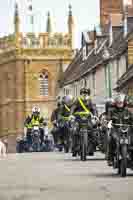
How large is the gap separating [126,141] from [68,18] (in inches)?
4197

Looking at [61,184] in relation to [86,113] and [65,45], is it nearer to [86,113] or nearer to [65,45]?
[86,113]

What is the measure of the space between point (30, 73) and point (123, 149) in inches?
3883

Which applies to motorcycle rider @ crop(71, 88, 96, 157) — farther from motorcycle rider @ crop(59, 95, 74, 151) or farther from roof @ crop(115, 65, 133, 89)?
roof @ crop(115, 65, 133, 89)

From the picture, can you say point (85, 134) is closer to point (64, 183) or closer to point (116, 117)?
point (116, 117)

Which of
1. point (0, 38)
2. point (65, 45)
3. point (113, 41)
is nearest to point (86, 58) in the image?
point (113, 41)

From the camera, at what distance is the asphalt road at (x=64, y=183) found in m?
14.4

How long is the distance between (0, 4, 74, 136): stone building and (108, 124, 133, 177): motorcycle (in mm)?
95267

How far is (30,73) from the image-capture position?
117250 mm

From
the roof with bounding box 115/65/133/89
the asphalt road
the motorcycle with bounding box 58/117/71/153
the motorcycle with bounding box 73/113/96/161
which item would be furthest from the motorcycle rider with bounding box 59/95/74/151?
the roof with bounding box 115/65/133/89

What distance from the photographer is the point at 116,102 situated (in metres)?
19.6

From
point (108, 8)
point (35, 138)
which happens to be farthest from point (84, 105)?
point (108, 8)

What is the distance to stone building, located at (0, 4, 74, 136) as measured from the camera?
116 meters

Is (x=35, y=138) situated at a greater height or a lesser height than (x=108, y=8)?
lesser

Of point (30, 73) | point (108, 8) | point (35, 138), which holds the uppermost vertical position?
point (108, 8)
